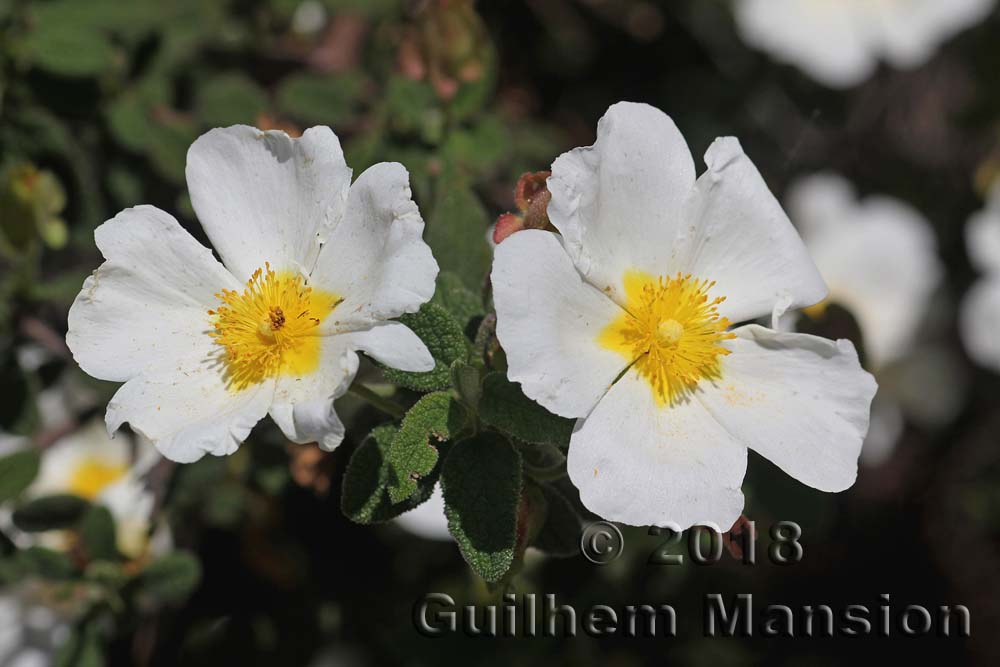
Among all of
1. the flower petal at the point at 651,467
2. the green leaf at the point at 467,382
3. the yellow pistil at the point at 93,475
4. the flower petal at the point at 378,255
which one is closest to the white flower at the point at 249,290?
the flower petal at the point at 378,255

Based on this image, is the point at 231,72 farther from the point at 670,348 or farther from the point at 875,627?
the point at 875,627

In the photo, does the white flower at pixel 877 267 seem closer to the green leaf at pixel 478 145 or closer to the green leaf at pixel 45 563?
the green leaf at pixel 478 145

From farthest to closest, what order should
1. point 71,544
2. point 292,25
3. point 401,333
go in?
point 292,25 < point 71,544 < point 401,333

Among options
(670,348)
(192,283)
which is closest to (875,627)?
(670,348)

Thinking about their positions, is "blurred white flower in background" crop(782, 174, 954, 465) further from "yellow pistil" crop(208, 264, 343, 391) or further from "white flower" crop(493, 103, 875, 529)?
"yellow pistil" crop(208, 264, 343, 391)

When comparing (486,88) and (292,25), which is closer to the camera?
(486,88)

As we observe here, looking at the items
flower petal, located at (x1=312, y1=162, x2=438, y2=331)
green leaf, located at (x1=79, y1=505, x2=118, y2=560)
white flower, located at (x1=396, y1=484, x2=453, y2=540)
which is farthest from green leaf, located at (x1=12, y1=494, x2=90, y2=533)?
flower petal, located at (x1=312, y1=162, x2=438, y2=331)
